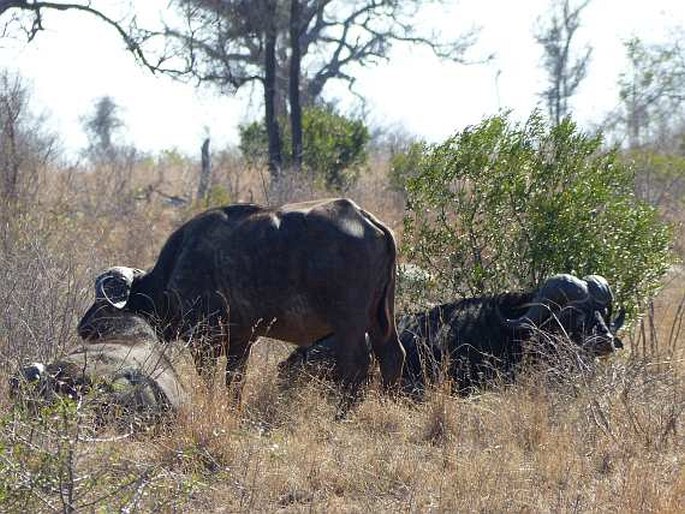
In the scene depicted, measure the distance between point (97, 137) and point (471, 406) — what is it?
4473 cm

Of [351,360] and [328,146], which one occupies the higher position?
[328,146]

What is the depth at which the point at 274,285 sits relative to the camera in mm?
8664

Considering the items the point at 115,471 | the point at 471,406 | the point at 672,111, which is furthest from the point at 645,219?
the point at 672,111

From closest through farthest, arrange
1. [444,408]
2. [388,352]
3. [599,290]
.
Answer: [444,408], [388,352], [599,290]

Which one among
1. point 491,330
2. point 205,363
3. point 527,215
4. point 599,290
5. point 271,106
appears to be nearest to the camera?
point 205,363

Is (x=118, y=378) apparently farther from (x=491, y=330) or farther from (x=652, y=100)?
(x=652, y=100)

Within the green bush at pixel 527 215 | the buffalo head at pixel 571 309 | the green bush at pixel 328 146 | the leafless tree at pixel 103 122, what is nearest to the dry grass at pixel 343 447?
the buffalo head at pixel 571 309

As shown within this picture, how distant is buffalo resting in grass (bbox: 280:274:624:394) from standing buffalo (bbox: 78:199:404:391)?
1.13 feet

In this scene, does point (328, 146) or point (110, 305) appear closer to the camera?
point (110, 305)

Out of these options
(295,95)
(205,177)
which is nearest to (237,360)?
(295,95)

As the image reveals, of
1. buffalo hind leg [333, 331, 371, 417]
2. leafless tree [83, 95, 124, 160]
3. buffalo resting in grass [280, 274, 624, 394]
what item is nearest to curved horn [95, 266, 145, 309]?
buffalo resting in grass [280, 274, 624, 394]

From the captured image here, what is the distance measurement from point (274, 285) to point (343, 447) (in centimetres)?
185

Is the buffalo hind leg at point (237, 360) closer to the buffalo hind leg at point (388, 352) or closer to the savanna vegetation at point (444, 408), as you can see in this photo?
the savanna vegetation at point (444, 408)

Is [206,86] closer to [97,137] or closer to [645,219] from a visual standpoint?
[645,219]
